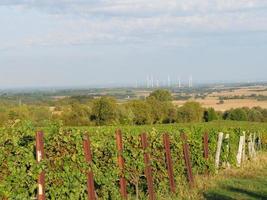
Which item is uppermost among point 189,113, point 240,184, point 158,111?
point 240,184

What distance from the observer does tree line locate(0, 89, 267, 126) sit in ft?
246

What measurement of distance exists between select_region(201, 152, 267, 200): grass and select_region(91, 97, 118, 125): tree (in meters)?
55.3

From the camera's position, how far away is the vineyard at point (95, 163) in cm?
883

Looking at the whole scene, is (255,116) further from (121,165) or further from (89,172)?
(89,172)

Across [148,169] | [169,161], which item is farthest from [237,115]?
[148,169]

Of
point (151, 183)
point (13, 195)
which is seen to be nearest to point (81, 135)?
point (13, 195)

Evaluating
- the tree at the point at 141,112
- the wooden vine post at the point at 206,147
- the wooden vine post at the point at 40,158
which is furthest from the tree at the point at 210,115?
Result: the wooden vine post at the point at 40,158

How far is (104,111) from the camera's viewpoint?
76875 millimetres

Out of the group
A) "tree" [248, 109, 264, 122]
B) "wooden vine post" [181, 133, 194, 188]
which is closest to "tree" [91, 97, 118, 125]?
"tree" [248, 109, 264, 122]

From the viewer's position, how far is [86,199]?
10.1 metres

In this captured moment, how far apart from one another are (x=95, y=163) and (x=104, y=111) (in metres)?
65.9

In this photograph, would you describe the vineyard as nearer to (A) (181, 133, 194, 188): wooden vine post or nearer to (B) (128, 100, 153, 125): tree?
(A) (181, 133, 194, 188): wooden vine post

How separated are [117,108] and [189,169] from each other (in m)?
62.4

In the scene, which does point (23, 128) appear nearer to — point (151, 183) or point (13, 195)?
point (13, 195)
